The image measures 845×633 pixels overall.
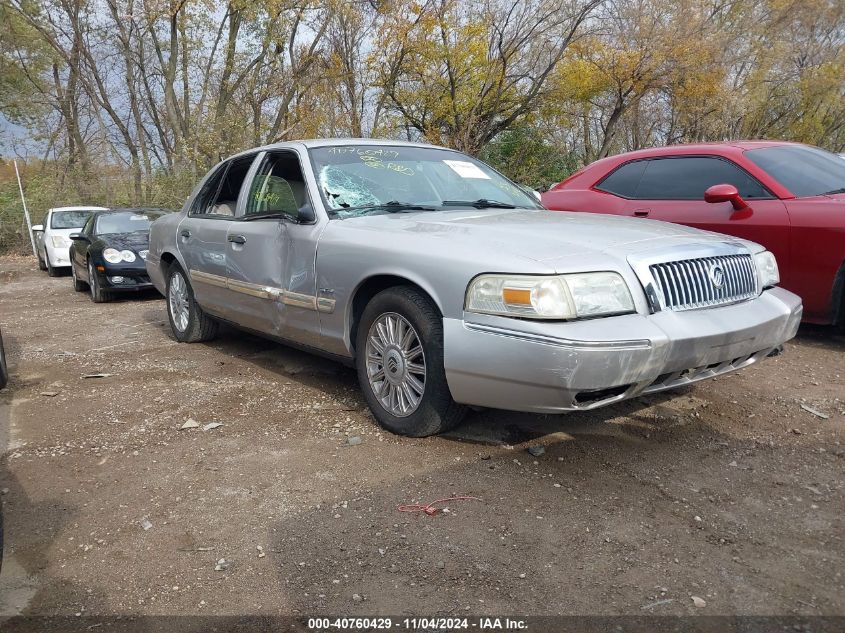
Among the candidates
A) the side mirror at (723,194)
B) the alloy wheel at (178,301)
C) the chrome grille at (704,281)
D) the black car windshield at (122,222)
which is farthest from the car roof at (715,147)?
the black car windshield at (122,222)

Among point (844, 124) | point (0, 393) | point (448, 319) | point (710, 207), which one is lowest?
point (0, 393)

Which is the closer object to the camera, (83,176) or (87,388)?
(87,388)

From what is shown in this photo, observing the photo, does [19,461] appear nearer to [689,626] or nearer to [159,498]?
[159,498]

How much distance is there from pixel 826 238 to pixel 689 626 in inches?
150

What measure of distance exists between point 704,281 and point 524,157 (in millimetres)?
20656

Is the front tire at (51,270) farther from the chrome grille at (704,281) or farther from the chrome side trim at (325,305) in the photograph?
the chrome grille at (704,281)

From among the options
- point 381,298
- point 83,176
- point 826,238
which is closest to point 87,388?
point 381,298

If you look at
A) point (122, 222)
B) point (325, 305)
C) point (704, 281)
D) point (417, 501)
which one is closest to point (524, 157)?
point (122, 222)

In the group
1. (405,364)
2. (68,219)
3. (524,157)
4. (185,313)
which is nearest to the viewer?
(405,364)

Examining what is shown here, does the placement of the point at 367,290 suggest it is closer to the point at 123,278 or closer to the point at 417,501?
the point at 417,501

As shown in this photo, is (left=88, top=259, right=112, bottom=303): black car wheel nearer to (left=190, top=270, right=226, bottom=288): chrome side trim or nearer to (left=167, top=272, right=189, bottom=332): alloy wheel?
(left=167, top=272, right=189, bottom=332): alloy wheel

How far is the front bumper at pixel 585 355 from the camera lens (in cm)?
264

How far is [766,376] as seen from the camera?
431 centimetres

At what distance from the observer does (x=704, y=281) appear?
120 inches
